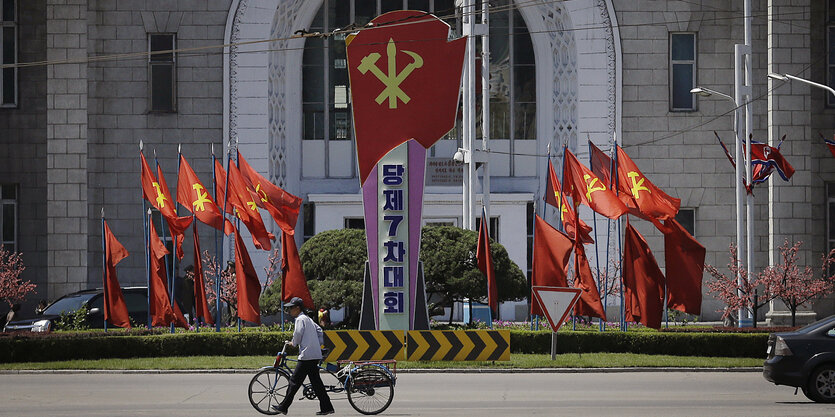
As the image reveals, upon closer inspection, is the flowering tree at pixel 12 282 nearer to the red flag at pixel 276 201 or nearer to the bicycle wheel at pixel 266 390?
the red flag at pixel 276 201

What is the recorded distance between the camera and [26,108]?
4125cm

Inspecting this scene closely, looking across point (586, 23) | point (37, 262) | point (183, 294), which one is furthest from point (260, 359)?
point (586, 23)

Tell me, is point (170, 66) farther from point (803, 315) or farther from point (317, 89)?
point (803, 315)

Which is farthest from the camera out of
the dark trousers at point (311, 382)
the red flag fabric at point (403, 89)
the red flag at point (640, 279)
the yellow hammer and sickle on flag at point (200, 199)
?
the yellow hammer and sickle on flag at point (200, 199)

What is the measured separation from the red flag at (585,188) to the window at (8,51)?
62.7 ft

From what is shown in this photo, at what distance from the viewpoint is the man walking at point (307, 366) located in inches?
721

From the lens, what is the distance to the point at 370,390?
18656 millimetres

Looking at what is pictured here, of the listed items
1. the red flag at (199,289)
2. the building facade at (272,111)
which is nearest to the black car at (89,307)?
the red flag at (199,289)

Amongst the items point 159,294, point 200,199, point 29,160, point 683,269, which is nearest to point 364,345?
point 159,294

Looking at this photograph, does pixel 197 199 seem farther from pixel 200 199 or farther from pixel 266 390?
pixel 266 390

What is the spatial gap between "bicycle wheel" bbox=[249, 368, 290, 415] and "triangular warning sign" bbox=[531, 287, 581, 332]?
9.70 metres

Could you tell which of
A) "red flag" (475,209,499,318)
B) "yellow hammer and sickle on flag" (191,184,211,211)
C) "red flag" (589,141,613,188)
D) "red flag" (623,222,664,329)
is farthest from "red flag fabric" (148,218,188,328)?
"red flag" (589,141,613,188)

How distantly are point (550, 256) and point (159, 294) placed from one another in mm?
8751

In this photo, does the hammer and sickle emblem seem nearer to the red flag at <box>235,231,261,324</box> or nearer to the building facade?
the red flag at <box>235,231,261,324</box>
